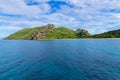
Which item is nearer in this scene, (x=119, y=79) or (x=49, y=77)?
(x=119, y=79)

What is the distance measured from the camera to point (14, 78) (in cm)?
4606

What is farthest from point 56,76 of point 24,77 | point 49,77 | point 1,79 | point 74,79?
point 1,79

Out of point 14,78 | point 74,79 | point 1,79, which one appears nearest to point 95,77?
point 74,79

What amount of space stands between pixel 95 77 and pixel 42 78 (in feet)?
52.5

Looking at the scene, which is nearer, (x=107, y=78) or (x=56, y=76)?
(x=107, y=78)

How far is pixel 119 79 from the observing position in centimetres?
4338

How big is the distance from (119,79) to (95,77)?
22.1 ft

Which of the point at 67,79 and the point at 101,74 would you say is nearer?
the point at 67,79

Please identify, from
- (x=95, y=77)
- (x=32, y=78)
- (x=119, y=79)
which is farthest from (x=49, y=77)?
(x=119, y=79)

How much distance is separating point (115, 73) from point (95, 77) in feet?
27.9

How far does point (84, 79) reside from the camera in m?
44.0

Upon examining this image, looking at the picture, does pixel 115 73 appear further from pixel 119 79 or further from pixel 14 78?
pixel 14 78

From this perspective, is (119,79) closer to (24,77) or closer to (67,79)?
(67,79)

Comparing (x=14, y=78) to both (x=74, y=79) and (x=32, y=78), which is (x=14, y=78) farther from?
(x=74, y=79)
